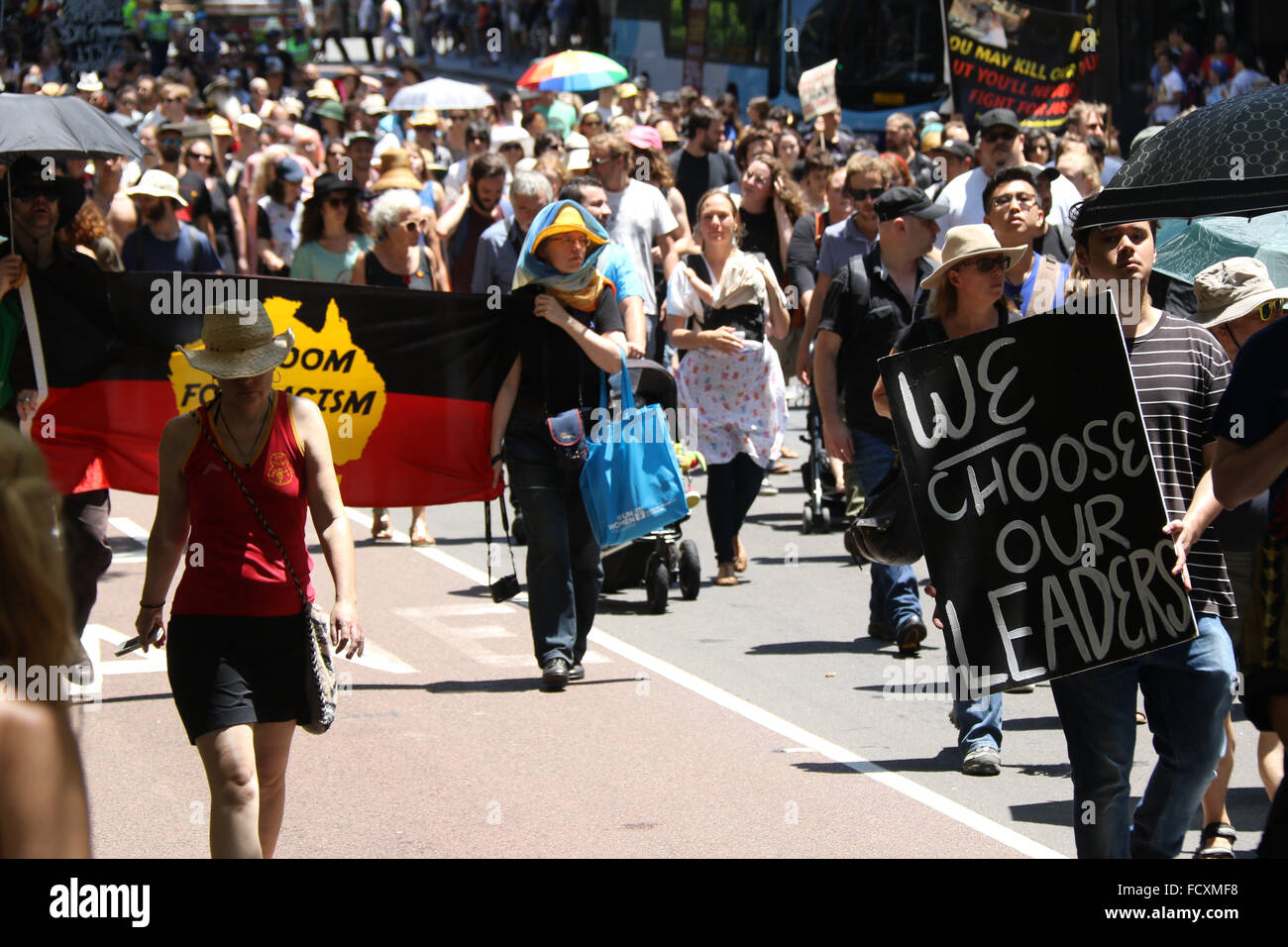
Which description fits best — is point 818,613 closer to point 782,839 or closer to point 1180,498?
point 782,839

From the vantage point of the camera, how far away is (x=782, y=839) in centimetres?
565

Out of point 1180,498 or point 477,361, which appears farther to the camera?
point 477,361

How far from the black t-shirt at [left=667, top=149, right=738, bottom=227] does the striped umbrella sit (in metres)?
4.91

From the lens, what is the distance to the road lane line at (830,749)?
5664 millimetres

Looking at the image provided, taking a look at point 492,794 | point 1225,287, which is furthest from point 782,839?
point 1225,287

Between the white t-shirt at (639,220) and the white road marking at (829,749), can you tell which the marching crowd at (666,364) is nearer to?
the white t-shirt at (639,220)

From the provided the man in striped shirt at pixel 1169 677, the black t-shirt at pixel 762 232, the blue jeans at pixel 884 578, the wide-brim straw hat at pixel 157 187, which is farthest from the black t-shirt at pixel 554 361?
the black t-shirt at pixel 762 232

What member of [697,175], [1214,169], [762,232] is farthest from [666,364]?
[1214,169]

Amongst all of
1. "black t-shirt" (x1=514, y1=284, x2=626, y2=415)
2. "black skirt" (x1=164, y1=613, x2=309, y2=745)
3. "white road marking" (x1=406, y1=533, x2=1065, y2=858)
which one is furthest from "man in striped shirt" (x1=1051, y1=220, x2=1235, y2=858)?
"black t-shirt" (x1=514, y1=284, x2=626, y2=415)

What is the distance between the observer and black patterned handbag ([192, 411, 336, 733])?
474cm

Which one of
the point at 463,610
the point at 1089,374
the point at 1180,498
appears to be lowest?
the point at 463,610

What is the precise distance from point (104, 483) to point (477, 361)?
68.2 inches

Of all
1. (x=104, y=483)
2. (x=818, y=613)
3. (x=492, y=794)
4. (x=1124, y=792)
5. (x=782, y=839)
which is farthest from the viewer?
(x=818, y=613)

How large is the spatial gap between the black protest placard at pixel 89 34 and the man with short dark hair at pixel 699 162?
4.74 meters
